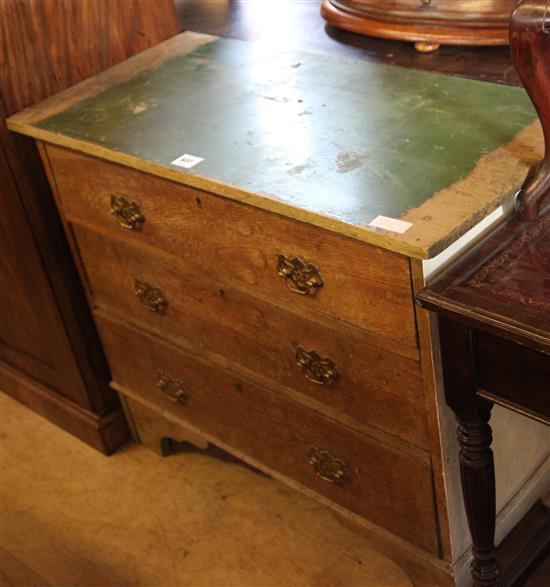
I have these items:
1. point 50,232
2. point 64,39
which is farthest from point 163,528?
point 64,39

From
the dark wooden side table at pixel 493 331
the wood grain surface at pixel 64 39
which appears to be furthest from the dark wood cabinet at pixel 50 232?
the dark wooden side table at pixel 493 331

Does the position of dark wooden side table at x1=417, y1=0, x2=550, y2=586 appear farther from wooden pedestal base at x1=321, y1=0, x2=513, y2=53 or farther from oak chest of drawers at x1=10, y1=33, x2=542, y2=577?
wooden pedestal base at x1=321, y1=0, x2=513, y2=53

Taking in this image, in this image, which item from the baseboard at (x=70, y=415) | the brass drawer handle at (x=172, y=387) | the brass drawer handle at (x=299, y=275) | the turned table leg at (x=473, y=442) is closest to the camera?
the turned table leg at (x=473, y=442)

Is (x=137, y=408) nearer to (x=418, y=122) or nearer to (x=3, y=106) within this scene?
(x=3, y=106)

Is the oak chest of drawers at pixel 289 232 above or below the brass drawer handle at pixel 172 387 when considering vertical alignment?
above

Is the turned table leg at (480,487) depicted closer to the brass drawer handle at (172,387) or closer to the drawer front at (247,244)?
the drawer front at (247,244)

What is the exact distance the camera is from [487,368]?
Answer: 4.71 ft

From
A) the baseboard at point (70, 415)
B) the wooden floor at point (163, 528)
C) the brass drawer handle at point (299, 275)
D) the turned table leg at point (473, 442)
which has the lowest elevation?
the wooden floor at point (163, 528)

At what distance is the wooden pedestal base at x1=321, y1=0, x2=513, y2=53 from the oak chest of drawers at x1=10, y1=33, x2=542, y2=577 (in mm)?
178

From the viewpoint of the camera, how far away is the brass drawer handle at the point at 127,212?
1.91m

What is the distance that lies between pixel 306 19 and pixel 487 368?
1.33 m

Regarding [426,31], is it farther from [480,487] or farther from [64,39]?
[480,487]

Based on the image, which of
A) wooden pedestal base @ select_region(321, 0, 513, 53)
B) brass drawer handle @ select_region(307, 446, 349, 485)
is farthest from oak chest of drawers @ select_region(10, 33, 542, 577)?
wooden pedestal base @ select_region(321, 0, 513, 53)

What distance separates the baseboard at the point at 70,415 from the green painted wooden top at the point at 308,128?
86cm
